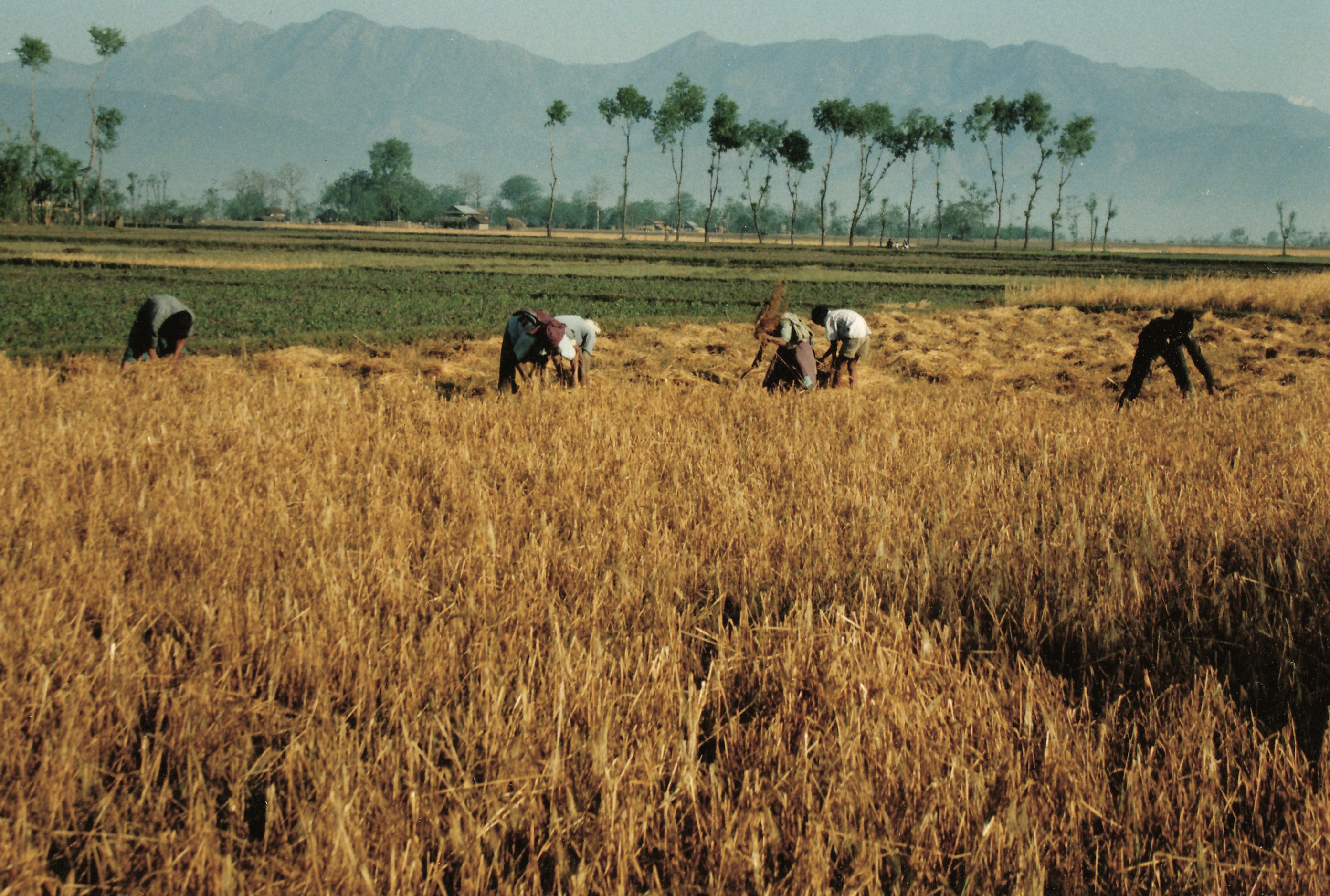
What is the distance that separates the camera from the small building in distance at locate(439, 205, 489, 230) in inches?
5108

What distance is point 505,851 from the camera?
1.93 metres

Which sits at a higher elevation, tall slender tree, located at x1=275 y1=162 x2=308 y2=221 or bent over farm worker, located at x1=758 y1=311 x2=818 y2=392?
tall slender tree, located at x1=275 y1=162 x2=308 y2=221

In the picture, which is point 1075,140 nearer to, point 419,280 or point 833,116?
point 833,116

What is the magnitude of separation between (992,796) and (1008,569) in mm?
1623

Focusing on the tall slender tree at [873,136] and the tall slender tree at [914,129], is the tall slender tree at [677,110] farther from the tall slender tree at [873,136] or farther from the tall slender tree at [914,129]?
the tall slender tree at [914,129]

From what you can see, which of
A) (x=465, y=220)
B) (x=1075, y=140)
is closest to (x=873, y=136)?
(x=1075, y=140)

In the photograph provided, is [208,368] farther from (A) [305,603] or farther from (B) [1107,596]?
(B) [1107,596]

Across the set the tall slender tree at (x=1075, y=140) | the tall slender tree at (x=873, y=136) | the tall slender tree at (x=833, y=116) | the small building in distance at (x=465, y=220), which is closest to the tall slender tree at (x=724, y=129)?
the tall slender tree at (x=833, y=116)

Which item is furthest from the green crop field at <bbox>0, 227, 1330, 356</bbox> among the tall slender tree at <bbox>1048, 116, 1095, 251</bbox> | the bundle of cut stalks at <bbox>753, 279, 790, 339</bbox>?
the tall slender tree at <bbox>1048, 116, 1095, 251</bbox>

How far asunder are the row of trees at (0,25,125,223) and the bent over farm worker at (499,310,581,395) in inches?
3233

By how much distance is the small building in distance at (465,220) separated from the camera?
12975 cm

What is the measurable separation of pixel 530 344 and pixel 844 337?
450 centimetres

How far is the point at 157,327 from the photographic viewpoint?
991 cm

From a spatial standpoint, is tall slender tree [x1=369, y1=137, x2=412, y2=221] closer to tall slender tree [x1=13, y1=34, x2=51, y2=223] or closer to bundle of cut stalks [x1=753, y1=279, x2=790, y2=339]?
tall slender tree [x1=13, y1=34, x2=51, y2=223]
